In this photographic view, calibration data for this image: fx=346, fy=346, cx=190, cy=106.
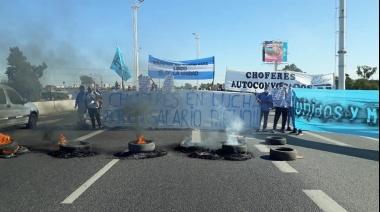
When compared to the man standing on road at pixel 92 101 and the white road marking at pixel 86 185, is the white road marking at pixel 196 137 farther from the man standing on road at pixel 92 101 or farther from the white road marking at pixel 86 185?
the man standing on road at pixel 92 101

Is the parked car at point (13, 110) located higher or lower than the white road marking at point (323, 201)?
higher

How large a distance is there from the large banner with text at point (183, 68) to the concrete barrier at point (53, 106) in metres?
8.65

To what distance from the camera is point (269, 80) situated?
15.0 metres

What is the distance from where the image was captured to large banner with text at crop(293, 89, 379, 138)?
5.19 meters

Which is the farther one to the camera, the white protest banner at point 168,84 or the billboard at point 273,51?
the billboard at point 273,51

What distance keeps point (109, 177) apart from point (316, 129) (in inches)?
239

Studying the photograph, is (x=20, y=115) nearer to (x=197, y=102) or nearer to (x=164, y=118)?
(x=164, y=118)

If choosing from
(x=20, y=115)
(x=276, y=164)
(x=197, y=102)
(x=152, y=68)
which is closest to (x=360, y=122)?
(x=276, y=164)

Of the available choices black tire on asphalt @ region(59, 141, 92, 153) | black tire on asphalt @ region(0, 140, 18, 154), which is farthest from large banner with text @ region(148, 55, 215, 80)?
black tire on asphalt @ region(0, 140, 18, 154)

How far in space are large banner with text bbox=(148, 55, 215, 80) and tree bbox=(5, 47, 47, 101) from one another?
5.97 meters

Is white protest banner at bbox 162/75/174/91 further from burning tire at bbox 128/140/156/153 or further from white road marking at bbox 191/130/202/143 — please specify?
burning tire at bbox 128/140/156/153

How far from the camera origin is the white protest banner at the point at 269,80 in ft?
49.2

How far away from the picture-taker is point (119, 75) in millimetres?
21875

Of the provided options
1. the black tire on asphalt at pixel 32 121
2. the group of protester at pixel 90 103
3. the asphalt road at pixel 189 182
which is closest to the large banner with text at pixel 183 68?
the group of protester at pixel 90 103
